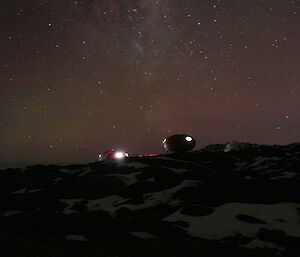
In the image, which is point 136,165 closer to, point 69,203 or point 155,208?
point 69,203

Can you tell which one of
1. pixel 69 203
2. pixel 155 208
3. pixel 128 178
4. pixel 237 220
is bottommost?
pixel 237 220

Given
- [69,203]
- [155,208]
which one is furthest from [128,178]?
[155,208]

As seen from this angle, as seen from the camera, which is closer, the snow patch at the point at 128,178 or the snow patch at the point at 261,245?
the snow patch at the point at 261,245

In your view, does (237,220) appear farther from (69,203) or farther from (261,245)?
(69,203)

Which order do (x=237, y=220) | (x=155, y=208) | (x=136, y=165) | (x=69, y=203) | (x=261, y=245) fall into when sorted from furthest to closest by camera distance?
(x=136, y=165) < (x=69, y=203) < (x=155, y=208) < (x=237, y=220) < (x=261, y=245)

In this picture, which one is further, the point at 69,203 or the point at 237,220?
the point at 69,203

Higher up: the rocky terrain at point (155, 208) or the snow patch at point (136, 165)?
the snow patch at point (136, 165)

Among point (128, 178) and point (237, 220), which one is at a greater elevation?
point (128, 178)

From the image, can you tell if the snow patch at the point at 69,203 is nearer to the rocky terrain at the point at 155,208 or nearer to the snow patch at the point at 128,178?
the rocky terrain at the point at 155,208

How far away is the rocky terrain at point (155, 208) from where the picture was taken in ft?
40.4

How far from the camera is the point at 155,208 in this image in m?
20.4

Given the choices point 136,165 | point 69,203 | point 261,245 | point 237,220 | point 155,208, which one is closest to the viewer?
point 261,245

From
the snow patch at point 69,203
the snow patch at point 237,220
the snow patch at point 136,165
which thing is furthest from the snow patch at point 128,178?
the snow patch at point 237,220

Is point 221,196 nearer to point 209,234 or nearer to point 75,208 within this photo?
point 209,234
